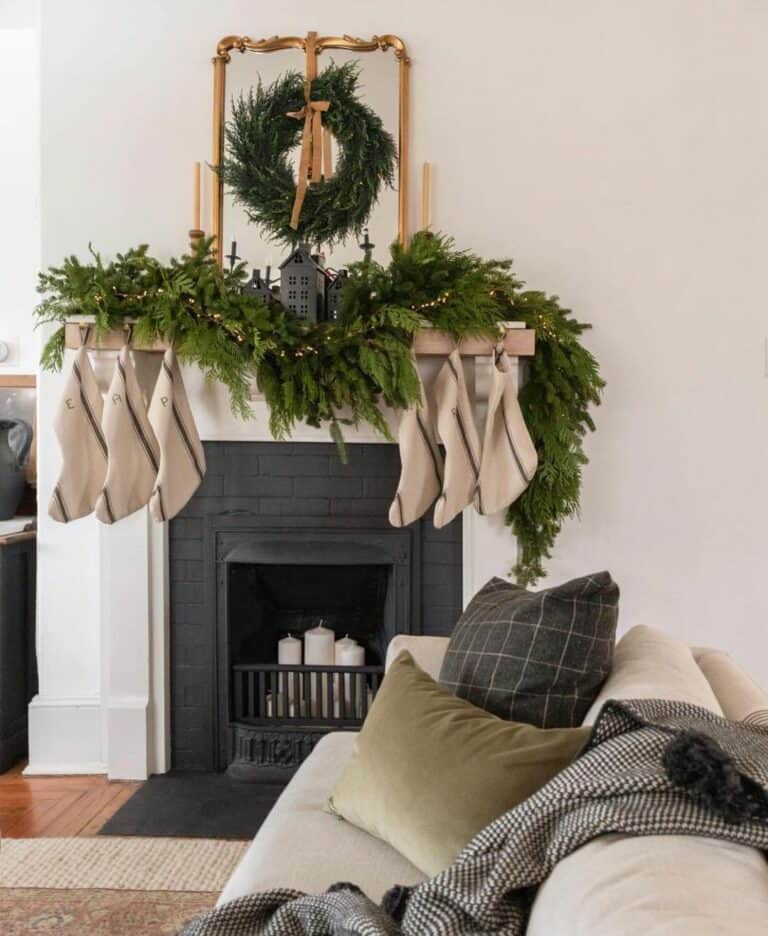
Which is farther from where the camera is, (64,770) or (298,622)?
(298,622)

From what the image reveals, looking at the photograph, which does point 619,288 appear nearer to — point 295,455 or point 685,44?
point 685,44

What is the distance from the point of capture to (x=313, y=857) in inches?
61.8

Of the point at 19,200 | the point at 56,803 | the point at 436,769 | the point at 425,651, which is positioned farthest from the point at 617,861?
the point at 19,200

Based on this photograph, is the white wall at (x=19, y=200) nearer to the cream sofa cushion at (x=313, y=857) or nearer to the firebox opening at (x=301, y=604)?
the firebox opening at (x=301, y=604)

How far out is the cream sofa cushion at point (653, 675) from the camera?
1.49m

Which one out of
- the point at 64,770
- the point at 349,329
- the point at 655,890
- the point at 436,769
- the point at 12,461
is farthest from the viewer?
the point at 12,461

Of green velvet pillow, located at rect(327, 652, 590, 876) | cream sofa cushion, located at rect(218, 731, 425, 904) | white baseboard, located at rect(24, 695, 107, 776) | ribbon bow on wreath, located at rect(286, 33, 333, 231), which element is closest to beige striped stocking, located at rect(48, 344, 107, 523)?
white baseboard, located at rect(24, 695, 107, 776)

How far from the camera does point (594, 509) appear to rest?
313cm

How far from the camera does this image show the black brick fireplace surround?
3.11m

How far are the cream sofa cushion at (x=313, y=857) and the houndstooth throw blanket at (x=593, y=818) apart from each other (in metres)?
0.29

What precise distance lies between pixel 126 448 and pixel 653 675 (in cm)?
182

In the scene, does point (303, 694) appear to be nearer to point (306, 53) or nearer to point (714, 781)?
point (306, 53)

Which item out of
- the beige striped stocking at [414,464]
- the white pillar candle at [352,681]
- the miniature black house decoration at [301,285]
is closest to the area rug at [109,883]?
the white pillar candle at [352,681]

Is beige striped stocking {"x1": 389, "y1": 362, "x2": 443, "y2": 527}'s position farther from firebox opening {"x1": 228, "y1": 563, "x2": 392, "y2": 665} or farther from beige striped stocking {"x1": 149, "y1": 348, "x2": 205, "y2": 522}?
beige striped stocking {"x1": 149, "y1": 348, "x2": 205, "y2": 522}
